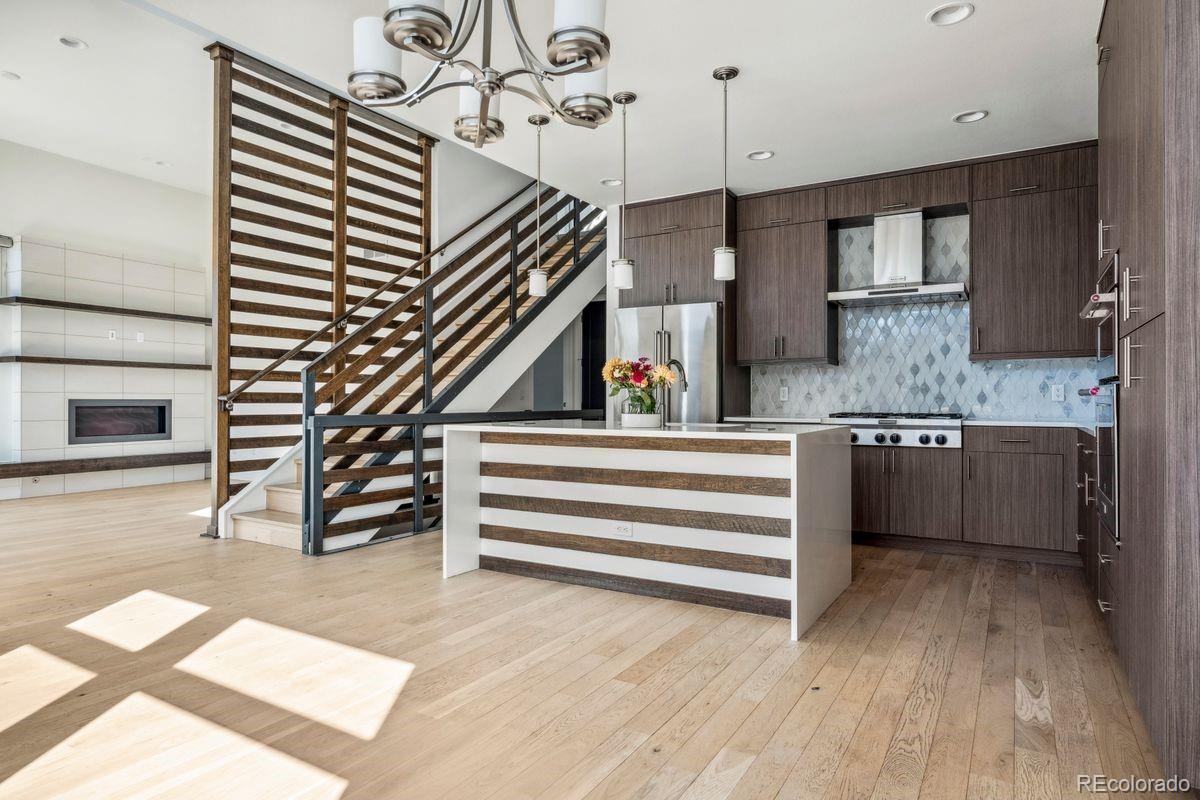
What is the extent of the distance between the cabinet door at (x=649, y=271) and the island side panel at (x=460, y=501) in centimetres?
241

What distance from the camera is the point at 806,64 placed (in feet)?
11.3

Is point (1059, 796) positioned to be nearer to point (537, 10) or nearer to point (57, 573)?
point (537, 10)

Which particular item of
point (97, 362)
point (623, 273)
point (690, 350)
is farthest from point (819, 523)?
point (97, 362)

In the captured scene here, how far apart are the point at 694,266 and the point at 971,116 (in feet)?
7.07

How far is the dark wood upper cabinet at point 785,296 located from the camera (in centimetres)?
517

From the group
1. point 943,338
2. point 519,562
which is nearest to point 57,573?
point 519,562

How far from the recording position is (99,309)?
714 centimetres

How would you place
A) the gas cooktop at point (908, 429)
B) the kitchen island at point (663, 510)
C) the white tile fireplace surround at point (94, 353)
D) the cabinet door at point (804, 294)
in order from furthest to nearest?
the white tile fireplace surround at point (94, 353) → the cabinet door at point (804, 294) → the gas cooktop at point (908, 429) → the kitchen island at point (663, 510)

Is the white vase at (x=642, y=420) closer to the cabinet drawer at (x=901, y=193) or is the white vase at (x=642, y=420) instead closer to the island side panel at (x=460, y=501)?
the island side panel at (x=460, y=501)

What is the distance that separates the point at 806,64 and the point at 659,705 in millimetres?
3096

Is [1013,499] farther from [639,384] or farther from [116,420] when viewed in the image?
[116,420]

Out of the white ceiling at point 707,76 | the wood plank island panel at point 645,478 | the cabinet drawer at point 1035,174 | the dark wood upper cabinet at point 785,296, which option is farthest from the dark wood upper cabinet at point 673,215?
the wood plank island panel at point 645,478

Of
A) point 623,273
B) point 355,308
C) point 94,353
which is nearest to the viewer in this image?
point 623,273

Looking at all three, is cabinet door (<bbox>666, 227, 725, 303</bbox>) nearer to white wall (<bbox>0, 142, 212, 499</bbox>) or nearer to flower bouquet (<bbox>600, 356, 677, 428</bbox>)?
flower bouquet (<bbox>600, 356, 677, 428</bbox>)
